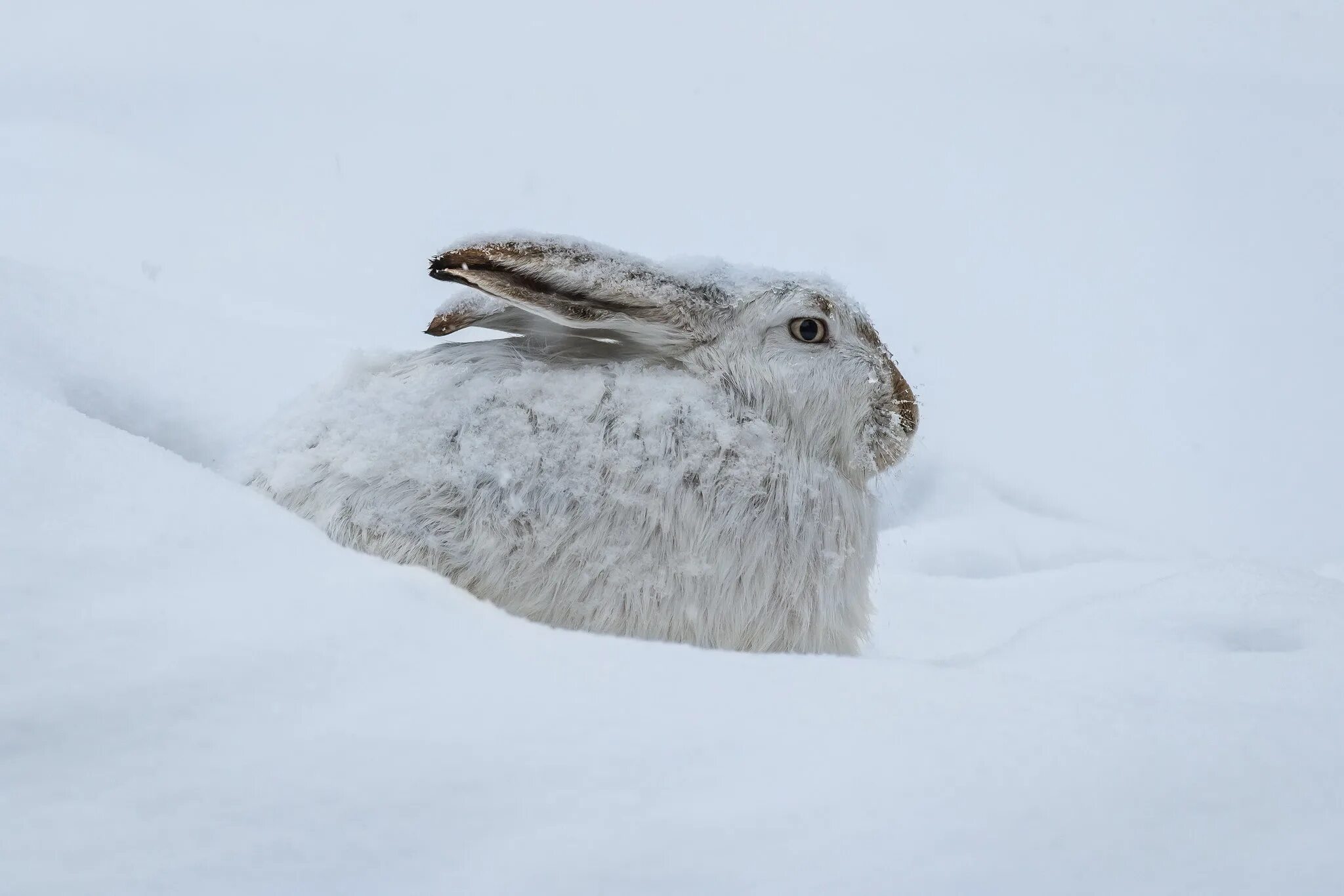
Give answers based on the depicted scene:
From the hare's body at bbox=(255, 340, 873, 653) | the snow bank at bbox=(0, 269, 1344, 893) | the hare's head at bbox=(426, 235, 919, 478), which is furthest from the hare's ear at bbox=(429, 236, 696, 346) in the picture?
the snow bank at bbox=(0, 269, 1344, 893)

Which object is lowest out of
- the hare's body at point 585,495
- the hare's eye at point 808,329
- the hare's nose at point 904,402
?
the hare's body at point 585,495

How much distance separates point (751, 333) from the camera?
2775mm

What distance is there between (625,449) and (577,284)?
1.34 feet

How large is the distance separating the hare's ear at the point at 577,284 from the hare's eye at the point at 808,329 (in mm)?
269

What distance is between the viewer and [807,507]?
262cm

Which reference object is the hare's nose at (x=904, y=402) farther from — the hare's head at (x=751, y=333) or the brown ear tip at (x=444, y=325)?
the brown ear tip at (x=444, y=325)

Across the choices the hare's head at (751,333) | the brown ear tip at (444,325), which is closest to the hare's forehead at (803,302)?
the hare's head at (751,333)

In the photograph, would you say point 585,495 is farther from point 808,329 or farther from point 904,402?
point 904,402

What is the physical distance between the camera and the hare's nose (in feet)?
9.30

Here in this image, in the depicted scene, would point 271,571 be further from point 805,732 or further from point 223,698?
point 805,732

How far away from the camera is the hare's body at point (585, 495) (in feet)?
7.68

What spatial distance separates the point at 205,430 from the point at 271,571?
1.71 m

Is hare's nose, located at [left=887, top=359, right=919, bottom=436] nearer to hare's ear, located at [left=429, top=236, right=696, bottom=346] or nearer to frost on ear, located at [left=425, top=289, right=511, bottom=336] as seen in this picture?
hare's ear, located at [left=429, top=236, right=696, bottom=346]

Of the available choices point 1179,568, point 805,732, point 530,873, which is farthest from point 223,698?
point 1179,568
